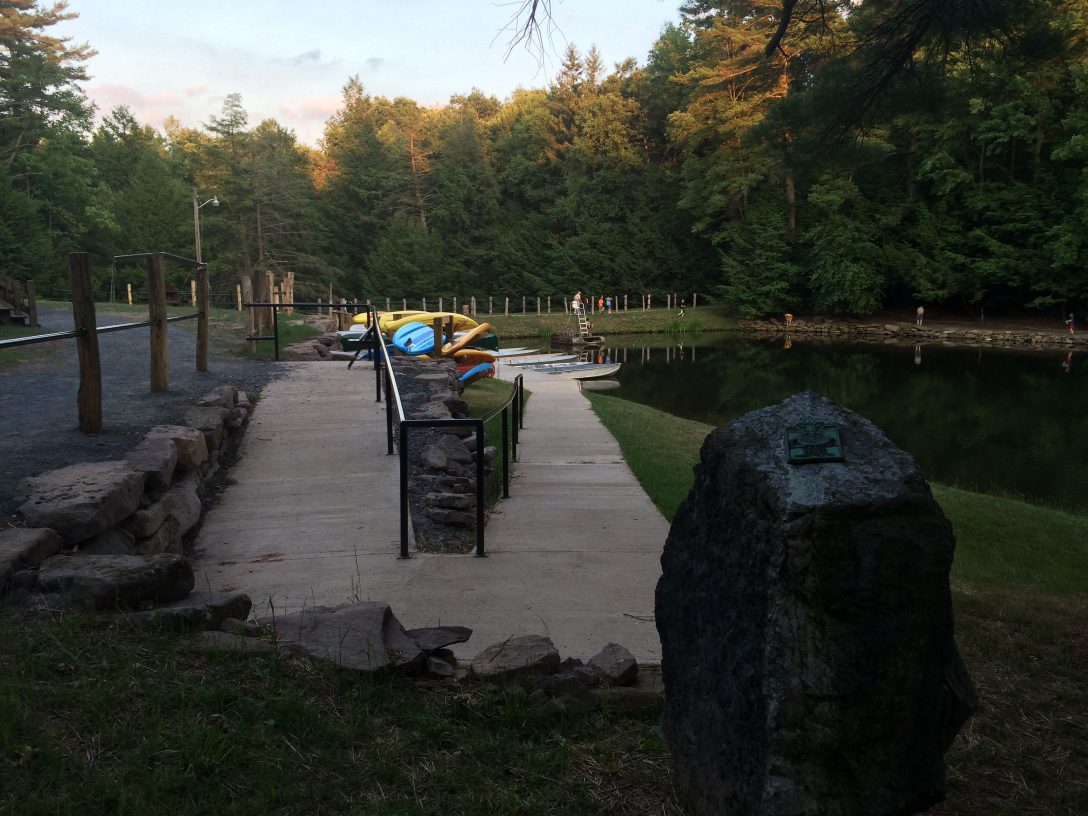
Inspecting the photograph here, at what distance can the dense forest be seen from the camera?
41.9 metres

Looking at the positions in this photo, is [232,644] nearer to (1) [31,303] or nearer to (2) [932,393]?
(1) [31,303]

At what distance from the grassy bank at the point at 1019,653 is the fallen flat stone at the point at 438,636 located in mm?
2039

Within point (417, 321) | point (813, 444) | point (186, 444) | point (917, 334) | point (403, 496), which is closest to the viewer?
point (813, 444)

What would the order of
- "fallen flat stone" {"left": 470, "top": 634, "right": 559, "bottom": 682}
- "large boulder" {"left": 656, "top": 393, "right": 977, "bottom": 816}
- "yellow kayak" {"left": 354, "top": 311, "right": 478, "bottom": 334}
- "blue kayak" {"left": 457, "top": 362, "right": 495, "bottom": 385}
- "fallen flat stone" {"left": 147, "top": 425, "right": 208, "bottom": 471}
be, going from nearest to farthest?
"large boulder" {"left": 656, "top": 393, "right": 977, "bottom": 816}, "fallen flat stone" {"left": 470, "top": 634, "right": 559, "bottom": 682}, "fallen flat stone" {"left": 147, "top": 425, "right": 208, "bottom": 471}, "blue kayak" {"left": 457, "top": 362, "right": 495, "bottom": 385}, "yellow kayak" {"left": 354, "top": 311, "right": 478, "bottom": 334}

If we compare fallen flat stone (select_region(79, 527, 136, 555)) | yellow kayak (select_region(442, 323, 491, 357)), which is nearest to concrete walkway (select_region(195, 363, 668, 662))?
fallen flat stone (select_region(79, 527, 136, 555))

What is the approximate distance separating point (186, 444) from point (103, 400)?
119 inches

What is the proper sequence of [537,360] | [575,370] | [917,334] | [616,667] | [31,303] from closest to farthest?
[616,667], [31,303], [575,370], [537,360], [917,334]

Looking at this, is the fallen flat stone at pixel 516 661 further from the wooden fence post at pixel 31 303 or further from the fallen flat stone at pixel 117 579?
the wooden fence post at pixel 31 303

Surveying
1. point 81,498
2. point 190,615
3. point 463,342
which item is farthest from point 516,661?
point 463,342

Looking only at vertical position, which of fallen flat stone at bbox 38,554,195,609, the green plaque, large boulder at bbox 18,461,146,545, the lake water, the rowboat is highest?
the green plaque

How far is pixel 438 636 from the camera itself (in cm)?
411

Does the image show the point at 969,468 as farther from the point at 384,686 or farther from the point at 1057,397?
the point at 384,686

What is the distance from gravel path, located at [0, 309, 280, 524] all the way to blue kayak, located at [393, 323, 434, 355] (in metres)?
Result: 5.81

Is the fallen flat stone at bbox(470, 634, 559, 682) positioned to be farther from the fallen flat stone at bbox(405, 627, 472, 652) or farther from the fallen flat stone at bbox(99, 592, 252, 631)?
the fallen flat stone at bbox(99, 592, 252, 631)
